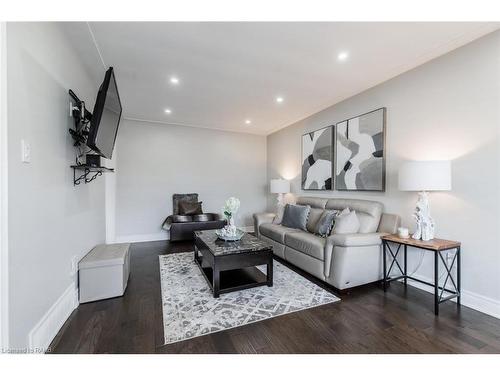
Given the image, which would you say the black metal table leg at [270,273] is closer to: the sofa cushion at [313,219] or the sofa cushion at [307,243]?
the sofa cushion at [307,243]

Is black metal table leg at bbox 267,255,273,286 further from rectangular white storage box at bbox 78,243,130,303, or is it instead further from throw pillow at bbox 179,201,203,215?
throw pillow at bbox 179,201,203,215

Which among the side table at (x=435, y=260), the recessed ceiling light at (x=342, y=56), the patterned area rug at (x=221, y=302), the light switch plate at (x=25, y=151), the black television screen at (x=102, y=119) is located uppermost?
the recessed ceiling light at (x=342, y=56)

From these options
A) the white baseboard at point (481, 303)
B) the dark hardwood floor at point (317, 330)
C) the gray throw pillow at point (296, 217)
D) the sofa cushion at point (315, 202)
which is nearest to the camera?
the dark hardwood floor at point (317, 330)

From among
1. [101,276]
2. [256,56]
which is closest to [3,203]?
[101,276]

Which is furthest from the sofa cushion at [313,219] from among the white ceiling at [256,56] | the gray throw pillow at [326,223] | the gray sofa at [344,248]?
the white ceiling at [256,56]

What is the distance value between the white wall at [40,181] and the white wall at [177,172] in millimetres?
2552

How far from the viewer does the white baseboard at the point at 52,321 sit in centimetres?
144

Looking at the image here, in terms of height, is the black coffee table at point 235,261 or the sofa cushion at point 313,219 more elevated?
the sofa cushion at point 313,219

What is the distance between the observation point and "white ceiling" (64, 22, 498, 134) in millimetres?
1976

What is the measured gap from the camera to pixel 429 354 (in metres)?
1.51

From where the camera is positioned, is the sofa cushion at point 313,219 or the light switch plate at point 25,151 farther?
the sofa cushion at point 313,219

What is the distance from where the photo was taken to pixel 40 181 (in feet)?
5.12

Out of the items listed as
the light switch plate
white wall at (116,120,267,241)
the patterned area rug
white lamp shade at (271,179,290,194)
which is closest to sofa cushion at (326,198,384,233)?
the patterned area rug

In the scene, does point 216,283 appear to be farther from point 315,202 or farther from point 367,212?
point 315,202
